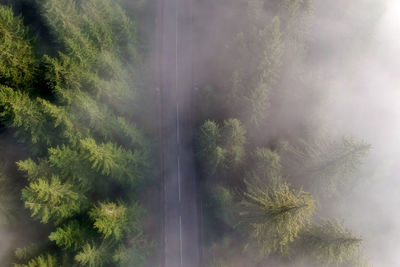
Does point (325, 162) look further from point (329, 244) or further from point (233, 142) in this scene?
point (233, 142)

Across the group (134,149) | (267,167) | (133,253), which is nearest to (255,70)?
(267,167)

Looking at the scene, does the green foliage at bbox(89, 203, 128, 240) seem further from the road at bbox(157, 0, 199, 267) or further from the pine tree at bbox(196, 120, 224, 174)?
the pine tree at bbox(196, 120, 224, 174)

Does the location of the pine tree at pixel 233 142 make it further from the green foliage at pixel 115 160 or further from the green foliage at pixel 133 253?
the green foliage at pixel 133 253

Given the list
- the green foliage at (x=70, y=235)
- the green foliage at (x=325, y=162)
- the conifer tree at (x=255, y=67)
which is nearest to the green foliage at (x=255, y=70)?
the conifer tree at (x=255, y=67)

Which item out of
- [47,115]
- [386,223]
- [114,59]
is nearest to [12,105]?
[47,115]

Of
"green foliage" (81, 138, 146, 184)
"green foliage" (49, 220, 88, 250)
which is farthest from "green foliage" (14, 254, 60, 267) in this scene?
"green foliage" (81, 138, 146, 184)

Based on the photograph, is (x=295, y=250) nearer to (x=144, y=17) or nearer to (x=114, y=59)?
(x=114, y=59)
